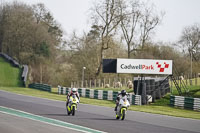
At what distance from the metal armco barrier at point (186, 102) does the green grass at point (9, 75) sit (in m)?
34.2

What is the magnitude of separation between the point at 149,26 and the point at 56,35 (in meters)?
41.6

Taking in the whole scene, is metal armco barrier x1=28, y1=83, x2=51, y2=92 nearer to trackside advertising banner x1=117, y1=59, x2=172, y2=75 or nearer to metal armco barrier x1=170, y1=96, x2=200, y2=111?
trackside advertising banner x1=117, y1=59, x2=172, y2=75

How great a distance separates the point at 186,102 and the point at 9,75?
43599 millimetres

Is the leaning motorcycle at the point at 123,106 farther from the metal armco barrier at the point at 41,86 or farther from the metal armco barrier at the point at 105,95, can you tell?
the metal armco barrier at the point at 41,86

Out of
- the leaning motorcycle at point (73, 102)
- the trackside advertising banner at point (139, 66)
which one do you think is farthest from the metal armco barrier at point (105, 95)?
the leaning motorcycle at point (73, 102)

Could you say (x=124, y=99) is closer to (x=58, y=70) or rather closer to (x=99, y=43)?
(x=99, y=43)

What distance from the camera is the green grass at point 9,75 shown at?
6171 cm

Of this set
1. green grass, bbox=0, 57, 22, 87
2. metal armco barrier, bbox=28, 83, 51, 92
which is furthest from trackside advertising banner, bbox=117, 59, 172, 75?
green grass, bbox=0, 57, 22, 87

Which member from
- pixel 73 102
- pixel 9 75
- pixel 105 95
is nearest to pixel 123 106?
pixel 73 102

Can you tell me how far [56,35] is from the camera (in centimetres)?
10238

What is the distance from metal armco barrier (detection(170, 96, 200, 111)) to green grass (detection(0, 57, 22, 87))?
3420 centimetres

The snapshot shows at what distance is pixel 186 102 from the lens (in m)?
30.8

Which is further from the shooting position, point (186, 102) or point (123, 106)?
point (186, 102)

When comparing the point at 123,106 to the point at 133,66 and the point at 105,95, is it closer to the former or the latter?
the point at 133,66
